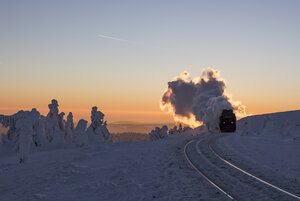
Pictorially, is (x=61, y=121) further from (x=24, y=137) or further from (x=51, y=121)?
(x=24, y=137)

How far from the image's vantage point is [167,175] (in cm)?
1717

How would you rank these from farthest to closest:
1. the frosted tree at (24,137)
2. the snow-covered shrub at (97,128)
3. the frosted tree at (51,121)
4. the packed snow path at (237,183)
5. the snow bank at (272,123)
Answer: the frosted tree at (51,121) → the snow-covered shrub at (97,128) → the snow bank at (272,123) → the frosted tree at (24,137) → the packed snow path at (237,183)

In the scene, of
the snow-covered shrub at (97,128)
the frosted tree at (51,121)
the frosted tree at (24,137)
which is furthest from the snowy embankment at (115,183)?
the frosted tree at (51,121)

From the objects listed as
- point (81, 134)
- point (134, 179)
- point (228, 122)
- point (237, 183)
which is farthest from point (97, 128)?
point (237, 183)

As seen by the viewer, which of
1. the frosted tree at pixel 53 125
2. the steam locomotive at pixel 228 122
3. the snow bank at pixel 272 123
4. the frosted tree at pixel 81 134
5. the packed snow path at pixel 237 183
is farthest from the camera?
the frosted tree at pixel 53 125

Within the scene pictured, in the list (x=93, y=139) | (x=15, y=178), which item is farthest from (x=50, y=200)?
(x=93, y=139)

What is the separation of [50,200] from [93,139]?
5522cm

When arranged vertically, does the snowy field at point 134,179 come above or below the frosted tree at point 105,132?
below

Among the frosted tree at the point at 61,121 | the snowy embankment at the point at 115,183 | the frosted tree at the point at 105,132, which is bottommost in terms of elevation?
the snowy embankment at the point at 115,183

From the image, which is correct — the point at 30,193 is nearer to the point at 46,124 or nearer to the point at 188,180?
the point at 188,180

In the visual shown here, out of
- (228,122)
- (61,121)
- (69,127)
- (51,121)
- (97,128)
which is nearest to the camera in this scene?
(228,122)

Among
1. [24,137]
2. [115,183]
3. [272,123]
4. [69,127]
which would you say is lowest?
[115,183]

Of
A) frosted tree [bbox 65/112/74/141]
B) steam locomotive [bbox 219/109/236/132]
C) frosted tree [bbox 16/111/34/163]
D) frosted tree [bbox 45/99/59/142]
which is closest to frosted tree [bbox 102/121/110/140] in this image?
frosted tree [bbox 45/99/59/142]

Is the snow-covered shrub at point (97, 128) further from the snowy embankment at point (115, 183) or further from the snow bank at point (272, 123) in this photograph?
the snowy embankment at point (115, 183)
